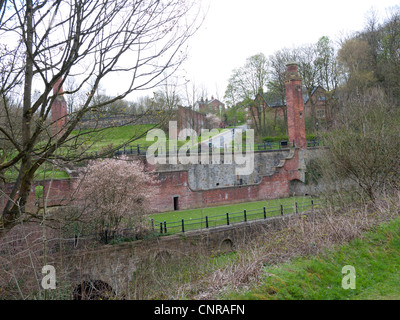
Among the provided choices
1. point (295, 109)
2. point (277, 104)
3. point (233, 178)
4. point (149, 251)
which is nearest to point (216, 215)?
point (149, 251)

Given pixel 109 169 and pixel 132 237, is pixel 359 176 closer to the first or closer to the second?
pixel 132 237

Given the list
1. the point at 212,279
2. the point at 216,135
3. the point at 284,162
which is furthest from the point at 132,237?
the point at 216,135

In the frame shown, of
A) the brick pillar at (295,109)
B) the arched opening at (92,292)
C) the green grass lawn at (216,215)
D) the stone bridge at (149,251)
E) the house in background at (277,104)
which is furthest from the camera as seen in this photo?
the house in background at (277,104)

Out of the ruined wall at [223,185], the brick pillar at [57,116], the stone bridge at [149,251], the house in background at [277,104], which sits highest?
the house in background at [277,104]

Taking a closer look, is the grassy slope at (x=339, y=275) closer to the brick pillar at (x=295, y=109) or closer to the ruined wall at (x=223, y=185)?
the ruined wall at (x=223, y=185)

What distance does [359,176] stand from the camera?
481 inches

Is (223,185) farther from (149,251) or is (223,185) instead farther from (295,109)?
(149,251)

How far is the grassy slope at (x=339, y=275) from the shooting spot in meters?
5.80

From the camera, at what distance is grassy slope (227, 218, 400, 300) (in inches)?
228

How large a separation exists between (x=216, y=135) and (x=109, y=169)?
78.0 ft

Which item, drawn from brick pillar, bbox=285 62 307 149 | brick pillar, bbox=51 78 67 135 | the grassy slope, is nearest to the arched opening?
the grassy slope

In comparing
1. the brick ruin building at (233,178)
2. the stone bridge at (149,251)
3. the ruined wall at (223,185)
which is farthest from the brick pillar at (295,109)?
the stone bridge at (149,251)

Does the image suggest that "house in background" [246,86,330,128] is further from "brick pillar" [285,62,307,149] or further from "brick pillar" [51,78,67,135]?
"brick pillar" [51,78,67,135]
